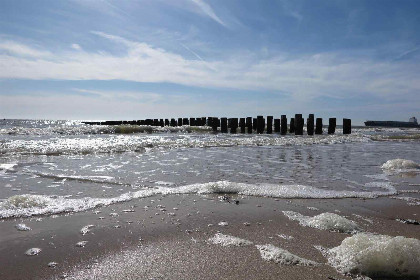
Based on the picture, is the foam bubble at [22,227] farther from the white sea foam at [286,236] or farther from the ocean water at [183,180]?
the white sea foam at [286,236]

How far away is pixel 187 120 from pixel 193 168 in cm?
3187

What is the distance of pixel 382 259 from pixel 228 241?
3.45 ft

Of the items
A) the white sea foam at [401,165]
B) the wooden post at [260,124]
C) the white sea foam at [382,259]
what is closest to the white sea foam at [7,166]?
the white sea foam at [382,259]

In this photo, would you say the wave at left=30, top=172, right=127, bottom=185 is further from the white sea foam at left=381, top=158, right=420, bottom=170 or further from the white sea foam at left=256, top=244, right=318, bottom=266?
the white sea foam at left=381, top=158, right=420, bottom=170

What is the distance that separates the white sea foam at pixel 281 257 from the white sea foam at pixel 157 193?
6.00ft

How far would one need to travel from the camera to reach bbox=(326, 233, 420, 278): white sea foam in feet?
6.40

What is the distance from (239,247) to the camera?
241 centimetres

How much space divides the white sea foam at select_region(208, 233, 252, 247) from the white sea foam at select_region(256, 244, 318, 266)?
0.15m

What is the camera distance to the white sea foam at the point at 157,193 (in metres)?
3.30

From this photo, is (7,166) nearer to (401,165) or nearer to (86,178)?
(86,178)

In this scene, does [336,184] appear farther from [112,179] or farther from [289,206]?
[112,179]

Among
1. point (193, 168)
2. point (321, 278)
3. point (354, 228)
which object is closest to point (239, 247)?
point (321, 278)

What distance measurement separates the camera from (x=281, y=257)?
2215 millimetres

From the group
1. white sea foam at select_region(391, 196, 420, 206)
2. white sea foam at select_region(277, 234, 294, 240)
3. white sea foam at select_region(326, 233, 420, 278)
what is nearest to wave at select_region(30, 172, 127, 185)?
white sea foam at select_region(277, 234, 294, 240)
